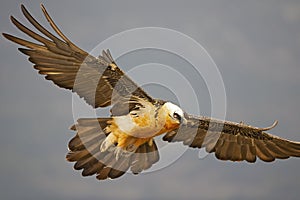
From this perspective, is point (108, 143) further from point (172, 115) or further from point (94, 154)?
point (172, 115)

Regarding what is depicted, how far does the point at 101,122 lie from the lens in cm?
1723

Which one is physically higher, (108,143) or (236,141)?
(236,141)

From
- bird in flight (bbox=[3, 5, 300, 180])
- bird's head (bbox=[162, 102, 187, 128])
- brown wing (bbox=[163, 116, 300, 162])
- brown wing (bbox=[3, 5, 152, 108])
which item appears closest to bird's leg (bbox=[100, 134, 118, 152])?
bird in flight (bbox=[3, 5, 300, 180])

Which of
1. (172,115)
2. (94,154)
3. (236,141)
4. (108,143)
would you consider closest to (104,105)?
(108,143)

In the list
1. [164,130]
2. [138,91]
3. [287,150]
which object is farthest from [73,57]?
[287,150]

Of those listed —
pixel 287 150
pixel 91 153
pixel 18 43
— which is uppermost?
pixel 287 150

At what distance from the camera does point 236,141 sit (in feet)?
65.1

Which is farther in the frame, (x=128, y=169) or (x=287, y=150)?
(x=287, y=150)

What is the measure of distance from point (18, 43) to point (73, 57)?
145 centimetres

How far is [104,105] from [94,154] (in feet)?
4.47

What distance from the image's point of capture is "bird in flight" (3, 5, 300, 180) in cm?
1628

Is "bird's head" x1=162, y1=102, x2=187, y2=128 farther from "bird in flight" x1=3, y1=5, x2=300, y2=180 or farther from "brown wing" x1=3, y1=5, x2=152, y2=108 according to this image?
"brown wing" x1=3, y1=5, x2=152, y2=108

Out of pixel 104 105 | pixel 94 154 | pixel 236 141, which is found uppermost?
pixel 236 141

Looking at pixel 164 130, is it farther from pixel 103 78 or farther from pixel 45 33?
pixel 45 33
